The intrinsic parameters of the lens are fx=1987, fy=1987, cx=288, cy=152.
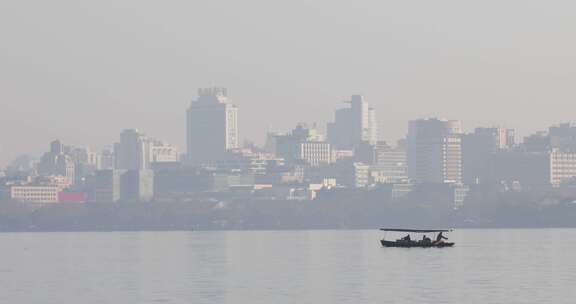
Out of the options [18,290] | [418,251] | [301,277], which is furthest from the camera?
[418,251]

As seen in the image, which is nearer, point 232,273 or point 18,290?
point 18,290

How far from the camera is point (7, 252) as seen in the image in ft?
644

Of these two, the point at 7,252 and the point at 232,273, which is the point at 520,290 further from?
the point at 7,252

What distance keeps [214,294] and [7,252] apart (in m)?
81.7

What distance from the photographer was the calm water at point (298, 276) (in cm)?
11575

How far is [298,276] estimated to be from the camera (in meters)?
134

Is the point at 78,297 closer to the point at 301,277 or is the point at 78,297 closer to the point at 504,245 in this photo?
the point at 301,277

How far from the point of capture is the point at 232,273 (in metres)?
139

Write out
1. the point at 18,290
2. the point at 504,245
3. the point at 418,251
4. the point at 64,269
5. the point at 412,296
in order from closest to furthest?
1. the point at 412,296
2. the point at 18,290
3. the point at 64,269
4. the point at 418,251
5. the point at 504,245

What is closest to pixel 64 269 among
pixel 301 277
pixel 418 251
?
pixel 301 277

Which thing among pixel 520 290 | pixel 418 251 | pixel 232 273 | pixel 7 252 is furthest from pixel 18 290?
pixel 7 252

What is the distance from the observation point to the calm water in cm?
11575

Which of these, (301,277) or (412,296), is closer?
(412,296)

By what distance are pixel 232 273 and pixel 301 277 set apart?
797 cm
